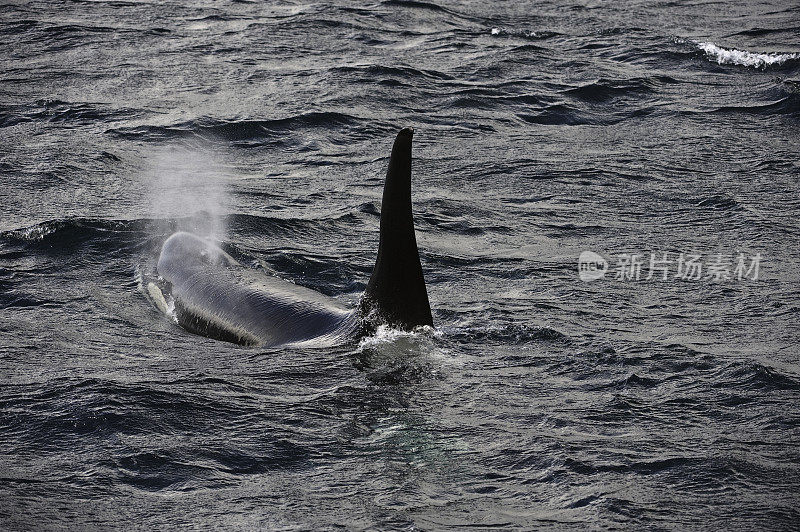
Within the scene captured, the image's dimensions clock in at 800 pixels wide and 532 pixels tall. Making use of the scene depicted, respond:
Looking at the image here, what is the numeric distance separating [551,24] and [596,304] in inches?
499

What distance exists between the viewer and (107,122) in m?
16.0

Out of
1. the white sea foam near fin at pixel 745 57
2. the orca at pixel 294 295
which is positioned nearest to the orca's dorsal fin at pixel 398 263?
the orca at pixel 294 295

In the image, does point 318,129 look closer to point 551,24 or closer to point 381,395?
point 551,24

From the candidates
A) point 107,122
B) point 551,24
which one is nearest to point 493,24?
point 551,24

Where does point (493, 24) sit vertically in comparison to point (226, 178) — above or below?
above

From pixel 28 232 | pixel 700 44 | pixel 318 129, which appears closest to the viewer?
pixel 28 232

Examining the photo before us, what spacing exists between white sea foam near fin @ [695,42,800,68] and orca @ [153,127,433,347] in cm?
1124

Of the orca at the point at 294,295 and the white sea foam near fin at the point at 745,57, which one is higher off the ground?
the white sea foam near fin at the point at 745,57

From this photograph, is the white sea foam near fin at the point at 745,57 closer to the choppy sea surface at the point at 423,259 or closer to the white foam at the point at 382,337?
the choppy sea surface at the point at 423,259

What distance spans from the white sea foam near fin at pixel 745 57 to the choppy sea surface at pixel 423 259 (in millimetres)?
78

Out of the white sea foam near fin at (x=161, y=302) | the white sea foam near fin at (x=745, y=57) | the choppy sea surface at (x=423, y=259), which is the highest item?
the white sea foam near fin at (x=745, y=57)

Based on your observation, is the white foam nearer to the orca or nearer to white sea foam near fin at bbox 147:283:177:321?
the orca

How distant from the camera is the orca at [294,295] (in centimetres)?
768

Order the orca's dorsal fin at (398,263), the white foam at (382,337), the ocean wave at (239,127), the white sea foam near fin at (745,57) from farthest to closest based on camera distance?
the white sea foam near fin at (745,57), the ocean wave at (239,127), the white foam at (382,337), the orca's dorsal fin at (398,263)
